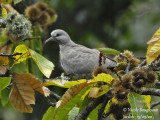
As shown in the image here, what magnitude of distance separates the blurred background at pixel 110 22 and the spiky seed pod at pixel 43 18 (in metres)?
3.70

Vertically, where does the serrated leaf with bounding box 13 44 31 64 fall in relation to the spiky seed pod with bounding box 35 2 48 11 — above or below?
below

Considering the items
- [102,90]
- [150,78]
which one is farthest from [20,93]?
[150,78]

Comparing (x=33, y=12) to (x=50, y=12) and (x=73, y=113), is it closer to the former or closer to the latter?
(x=50, y=12)

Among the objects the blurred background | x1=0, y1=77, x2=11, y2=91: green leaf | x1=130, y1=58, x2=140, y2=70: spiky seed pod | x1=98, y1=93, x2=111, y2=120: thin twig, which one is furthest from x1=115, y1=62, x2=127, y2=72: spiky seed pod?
the blurred background

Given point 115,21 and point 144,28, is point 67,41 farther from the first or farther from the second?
point 115,21

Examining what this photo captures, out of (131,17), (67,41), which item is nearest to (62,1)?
(131,17)

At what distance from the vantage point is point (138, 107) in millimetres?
3180

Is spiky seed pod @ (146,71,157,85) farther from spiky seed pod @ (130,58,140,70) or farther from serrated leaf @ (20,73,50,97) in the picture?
serrated leaf @ (20,73,50,97)

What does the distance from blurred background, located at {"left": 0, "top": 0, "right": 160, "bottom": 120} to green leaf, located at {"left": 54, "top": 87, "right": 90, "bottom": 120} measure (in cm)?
646

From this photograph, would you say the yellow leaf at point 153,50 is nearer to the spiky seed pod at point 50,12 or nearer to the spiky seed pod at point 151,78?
the spiky seed pod at point 151,78

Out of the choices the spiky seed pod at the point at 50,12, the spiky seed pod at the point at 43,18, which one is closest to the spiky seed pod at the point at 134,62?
the spiky seed pod at the point at 43,18

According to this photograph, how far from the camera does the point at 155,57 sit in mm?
3025

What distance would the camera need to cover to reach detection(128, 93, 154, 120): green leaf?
3.13m

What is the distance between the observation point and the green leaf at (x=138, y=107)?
313 cm
